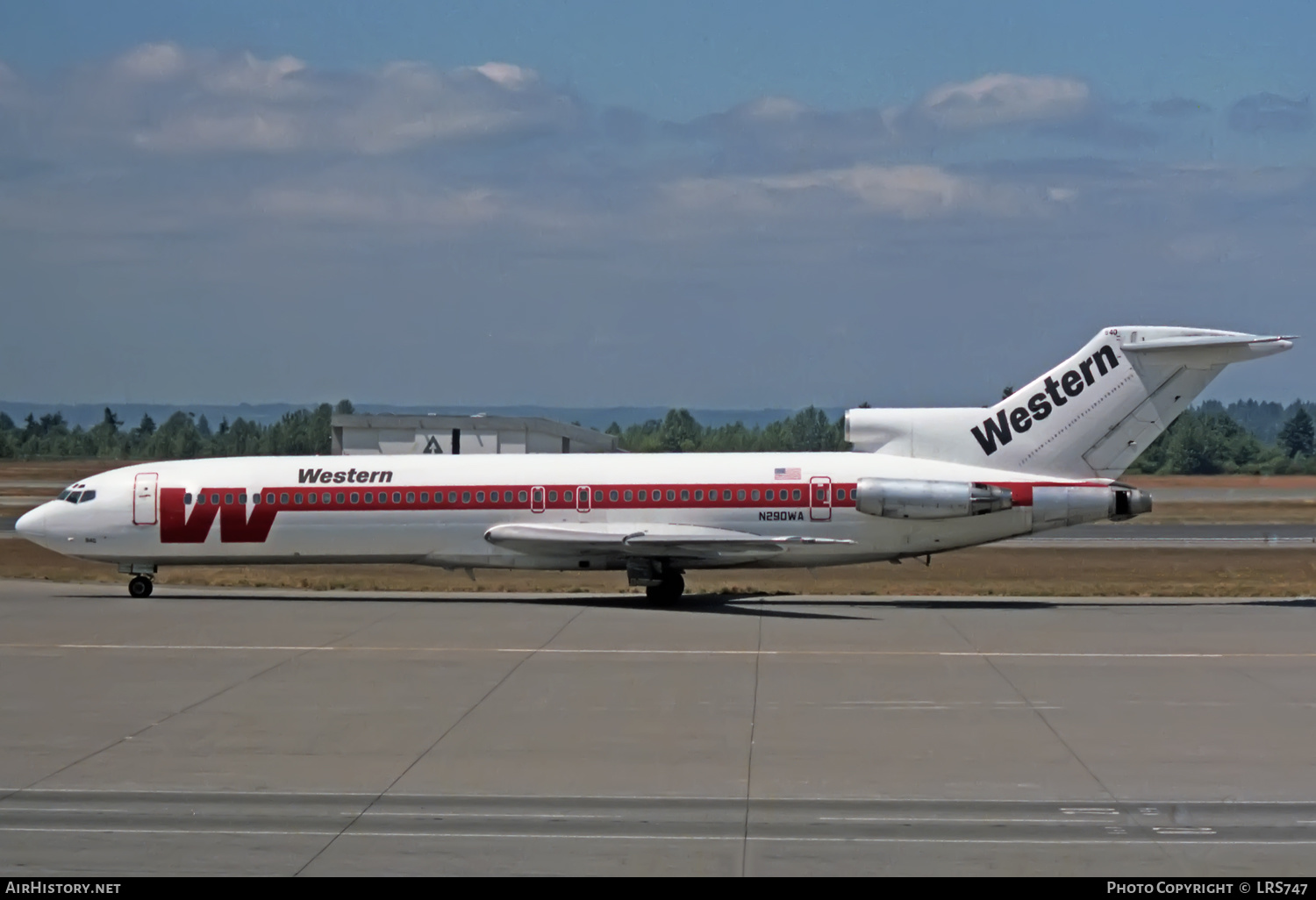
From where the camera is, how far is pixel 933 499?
1209 inches

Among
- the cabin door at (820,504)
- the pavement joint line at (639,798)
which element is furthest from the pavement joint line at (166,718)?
the cabin door at (820,504)

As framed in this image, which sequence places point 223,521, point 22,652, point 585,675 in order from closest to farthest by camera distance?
point 585,675 → point 22,652 → point 223,521

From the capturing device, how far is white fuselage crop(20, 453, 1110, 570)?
31359 mm

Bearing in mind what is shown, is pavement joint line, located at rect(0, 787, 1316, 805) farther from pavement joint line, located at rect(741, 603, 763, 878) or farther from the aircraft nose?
the aircraft nose

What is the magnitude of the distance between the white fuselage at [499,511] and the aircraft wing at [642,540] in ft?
0.20

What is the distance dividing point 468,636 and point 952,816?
1383 cm

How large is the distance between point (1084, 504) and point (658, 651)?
11.5m

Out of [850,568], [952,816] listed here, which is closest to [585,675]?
[952,816]

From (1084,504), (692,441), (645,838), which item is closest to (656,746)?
(645,838)

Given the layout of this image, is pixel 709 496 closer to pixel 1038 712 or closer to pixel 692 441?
pixel 1038 712

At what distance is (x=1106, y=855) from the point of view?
11.0 meters

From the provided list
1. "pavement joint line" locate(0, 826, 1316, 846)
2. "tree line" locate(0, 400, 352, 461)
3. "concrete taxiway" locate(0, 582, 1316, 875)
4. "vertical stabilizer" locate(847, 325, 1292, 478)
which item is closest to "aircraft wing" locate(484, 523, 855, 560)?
"concrete taxiway" locate(0, 582, 1316, 875)

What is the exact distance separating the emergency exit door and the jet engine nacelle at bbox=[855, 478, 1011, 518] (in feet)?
50.1
